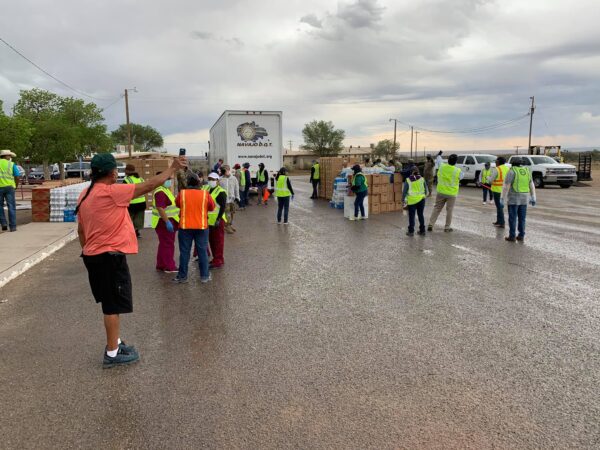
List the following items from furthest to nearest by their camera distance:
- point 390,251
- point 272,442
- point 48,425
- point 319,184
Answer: point 319,184 → point 390,251 → point 48,425 → point 272,442

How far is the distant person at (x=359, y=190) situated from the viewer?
1378 cm

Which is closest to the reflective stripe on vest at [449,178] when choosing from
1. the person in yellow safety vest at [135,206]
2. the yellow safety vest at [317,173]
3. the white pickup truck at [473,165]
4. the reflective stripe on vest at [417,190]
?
the reflective stripe on vest at [417,190]

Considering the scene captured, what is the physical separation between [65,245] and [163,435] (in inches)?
334

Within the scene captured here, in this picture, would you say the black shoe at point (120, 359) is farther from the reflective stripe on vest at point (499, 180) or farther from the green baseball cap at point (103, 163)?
the reflective stripe on vest at point (499, 180)

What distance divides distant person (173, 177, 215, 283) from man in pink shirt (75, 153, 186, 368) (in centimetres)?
271

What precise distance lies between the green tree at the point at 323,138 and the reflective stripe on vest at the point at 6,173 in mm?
84603

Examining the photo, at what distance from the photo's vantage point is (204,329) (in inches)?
206

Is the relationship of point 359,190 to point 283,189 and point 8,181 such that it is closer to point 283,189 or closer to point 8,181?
point 283,189

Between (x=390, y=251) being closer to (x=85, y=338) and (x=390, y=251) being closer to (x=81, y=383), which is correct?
(x=85, y=338)

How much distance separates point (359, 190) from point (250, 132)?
888 cm

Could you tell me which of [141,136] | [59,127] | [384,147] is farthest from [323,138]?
[59,127]

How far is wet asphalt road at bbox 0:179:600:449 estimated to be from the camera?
10.7 feet

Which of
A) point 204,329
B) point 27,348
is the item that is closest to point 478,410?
point 204,329

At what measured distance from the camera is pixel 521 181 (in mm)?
10250
